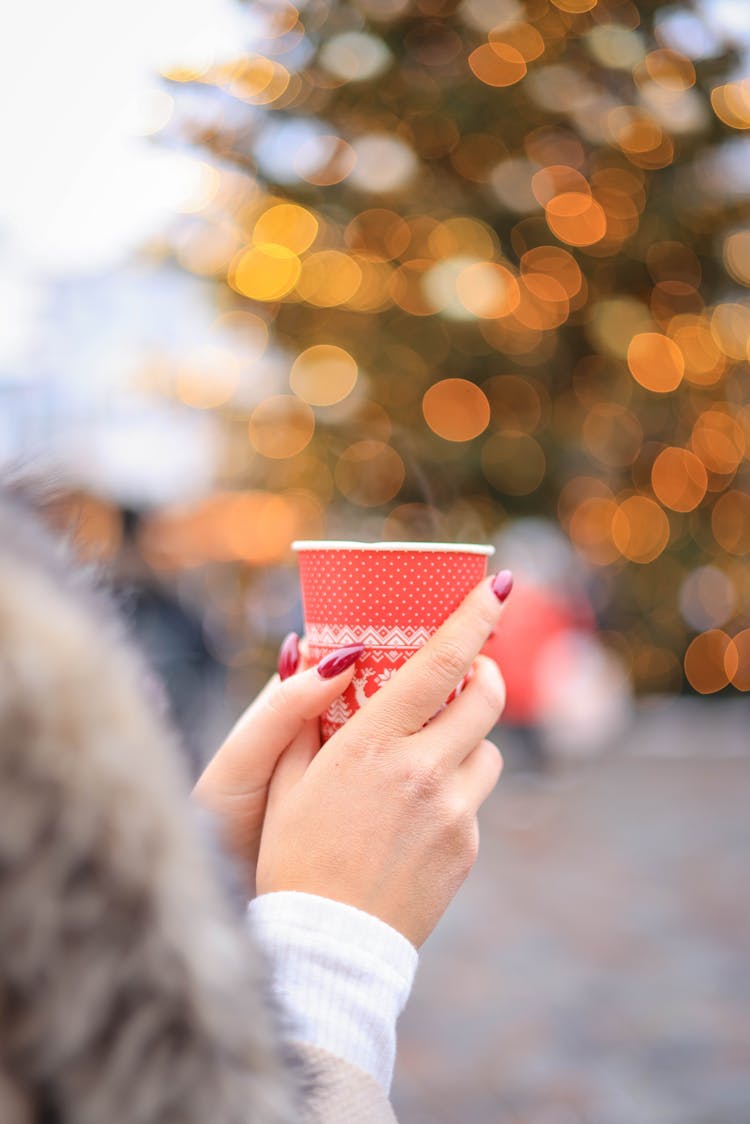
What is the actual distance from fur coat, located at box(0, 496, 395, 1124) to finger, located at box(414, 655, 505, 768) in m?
0.41

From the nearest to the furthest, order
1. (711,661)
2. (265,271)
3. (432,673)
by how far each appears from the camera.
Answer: (432,673), (265,271), (711,661)

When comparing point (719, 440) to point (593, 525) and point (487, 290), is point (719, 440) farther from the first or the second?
point (487, 290)

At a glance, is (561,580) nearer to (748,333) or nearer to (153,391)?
(748,333)

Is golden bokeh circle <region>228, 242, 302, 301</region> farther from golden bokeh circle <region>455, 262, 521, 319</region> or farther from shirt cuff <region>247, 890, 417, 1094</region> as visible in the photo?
shirt cuff <region>247, 890, 417, 1094</region>

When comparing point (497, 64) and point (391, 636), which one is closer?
point (391, 636)

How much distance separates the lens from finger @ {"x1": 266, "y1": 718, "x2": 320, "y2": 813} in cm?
99

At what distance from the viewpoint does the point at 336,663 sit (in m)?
1.02

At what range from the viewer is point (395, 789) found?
0.91 m

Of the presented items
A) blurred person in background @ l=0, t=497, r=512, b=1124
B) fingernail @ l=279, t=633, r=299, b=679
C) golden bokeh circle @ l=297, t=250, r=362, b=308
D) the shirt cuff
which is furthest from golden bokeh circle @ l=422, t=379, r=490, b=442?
blurred person in background @ l=0, t=497, r=512, b=1124

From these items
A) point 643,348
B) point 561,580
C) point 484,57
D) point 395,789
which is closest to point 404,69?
point 484,57

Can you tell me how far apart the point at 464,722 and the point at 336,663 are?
5.3 inches

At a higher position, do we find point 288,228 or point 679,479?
point 288,228

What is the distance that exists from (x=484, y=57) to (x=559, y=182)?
0.81 m

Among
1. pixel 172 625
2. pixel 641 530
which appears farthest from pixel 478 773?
pixel 641 530
